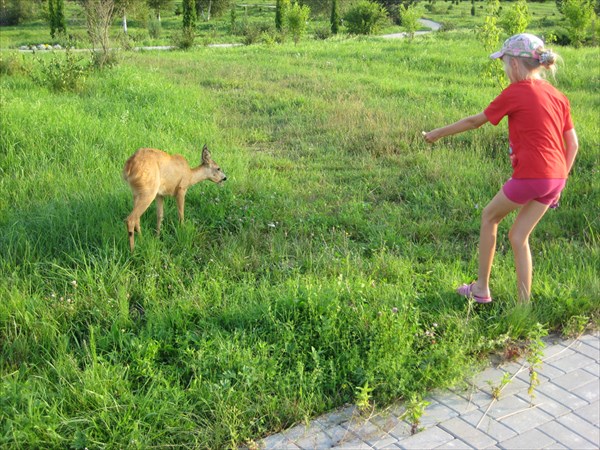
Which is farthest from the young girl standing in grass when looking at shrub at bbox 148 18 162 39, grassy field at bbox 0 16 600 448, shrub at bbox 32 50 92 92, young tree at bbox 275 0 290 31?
young tree at bbox 275 0 290 31

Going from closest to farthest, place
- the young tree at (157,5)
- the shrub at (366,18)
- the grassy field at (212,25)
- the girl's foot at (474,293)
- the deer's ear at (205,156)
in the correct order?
the girl's foot at (474,293) → the deer's ear at (205,156) → the grassy field at (212,25) → the shrub at (366,18) → the young tree at (157,5)

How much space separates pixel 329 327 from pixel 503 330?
1.32m

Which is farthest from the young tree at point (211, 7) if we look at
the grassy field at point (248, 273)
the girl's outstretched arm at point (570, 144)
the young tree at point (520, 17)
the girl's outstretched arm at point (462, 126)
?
the girl's outstretched arm at point (570, 144)

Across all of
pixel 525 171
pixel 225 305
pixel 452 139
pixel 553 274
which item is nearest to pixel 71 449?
pixel 225 305

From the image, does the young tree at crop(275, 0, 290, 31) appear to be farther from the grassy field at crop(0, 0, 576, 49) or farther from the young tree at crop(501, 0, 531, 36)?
the young tree at crop(501, 0, 531, 36)

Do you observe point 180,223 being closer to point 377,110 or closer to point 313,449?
point 313,449

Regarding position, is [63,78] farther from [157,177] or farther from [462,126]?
[462,126]

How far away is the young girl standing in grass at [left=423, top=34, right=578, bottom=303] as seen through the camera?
15.3 ft

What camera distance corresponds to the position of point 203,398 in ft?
12.5

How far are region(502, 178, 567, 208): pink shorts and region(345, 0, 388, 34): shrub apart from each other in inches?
1586

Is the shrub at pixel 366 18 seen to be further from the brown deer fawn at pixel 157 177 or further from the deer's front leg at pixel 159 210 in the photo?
the deer's front leg at pixel 159 210

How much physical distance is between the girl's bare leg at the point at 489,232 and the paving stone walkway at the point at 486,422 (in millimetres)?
785

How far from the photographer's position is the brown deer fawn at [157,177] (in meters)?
5.93

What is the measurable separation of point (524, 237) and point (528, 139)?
73 centimetres
